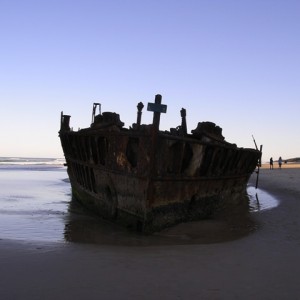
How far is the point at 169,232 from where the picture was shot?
7.94 m

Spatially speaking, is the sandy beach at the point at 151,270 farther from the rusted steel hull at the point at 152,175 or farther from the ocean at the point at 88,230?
the rusted steel hull at the point at 152,175

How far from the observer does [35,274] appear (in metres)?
4.55

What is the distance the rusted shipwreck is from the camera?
25.6 feet

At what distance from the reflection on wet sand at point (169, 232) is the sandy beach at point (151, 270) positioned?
0.46 metres

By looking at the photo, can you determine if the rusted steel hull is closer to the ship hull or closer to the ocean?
the ship hull

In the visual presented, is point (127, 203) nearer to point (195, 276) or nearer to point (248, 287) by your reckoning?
point (195, 276)

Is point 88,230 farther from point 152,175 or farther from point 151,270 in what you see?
point 151,270

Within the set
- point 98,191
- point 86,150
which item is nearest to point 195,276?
point 98,191

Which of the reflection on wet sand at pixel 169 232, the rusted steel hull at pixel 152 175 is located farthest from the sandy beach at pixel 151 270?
the rusted steel hull at pixel 152 175

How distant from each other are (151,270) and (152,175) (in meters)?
3.01

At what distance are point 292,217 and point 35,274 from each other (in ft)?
23.8

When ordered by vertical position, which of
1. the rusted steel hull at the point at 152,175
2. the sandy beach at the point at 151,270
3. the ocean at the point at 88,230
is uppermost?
the rusted steel hull at the point at 152,175

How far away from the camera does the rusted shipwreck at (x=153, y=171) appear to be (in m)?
7.82

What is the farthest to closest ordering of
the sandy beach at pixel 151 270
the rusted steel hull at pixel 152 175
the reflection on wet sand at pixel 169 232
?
the rusted steel hull at pixel 152 175, the reflection on wet sand at pixel 169 232, the sandy beach at pixel 151 270
